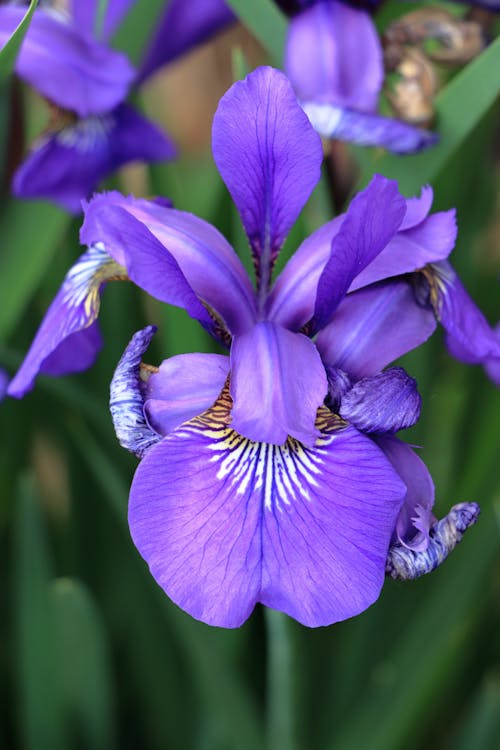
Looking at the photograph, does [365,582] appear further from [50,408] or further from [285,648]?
[50,408]

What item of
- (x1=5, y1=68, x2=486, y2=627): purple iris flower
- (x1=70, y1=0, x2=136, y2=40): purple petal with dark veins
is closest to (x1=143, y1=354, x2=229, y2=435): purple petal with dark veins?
(x1=5, y1=68, x2=486, y2=627): purple iris flower

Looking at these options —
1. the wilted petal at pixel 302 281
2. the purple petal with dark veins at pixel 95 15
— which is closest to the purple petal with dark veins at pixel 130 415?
the wilted petal at pixel 302 281

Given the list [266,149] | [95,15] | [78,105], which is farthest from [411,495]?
[95,15]

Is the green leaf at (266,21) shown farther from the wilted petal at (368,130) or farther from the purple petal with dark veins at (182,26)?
the purple petal with dark veins at (182,26)

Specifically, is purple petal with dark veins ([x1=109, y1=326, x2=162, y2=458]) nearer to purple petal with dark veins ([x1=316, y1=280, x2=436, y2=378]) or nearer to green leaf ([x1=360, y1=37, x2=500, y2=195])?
purple petal with dark veins ([x1=316, y1=280, x2=436, y2=378])

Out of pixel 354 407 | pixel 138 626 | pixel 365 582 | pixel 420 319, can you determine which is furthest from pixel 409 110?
pixel 138 626

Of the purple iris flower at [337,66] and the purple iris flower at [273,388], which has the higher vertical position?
the purple iris flower at [337,66]

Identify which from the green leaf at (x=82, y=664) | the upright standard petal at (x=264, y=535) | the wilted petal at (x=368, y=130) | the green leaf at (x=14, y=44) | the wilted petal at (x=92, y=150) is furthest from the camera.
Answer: the wilted petal at (x=92, y=150)
